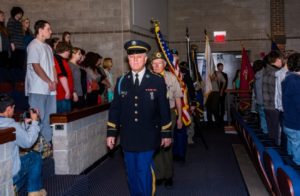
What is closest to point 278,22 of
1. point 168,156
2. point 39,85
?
point 168,156

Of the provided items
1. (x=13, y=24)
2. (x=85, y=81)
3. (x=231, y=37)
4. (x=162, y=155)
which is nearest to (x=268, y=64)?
(x=162, y=155)

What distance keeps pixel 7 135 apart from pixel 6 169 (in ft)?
0.88

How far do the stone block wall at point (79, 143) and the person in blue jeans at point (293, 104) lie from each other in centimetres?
250

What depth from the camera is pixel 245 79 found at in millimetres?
10531

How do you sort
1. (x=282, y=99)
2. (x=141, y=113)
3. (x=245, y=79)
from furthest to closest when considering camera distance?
1. (x=245, y=79)
2. (x=282, y=99)
3. (x=141, y=113)

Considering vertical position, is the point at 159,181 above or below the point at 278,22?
below

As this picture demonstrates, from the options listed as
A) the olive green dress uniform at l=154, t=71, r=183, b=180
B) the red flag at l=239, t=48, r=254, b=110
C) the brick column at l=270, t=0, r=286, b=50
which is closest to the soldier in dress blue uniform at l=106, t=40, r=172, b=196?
the olive green dress uniform at l=154, t=71, r=183, b=180

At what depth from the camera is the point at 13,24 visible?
6965 mm

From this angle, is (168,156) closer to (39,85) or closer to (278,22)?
(39,85)

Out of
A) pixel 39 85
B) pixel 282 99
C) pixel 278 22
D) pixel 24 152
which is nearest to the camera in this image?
pixel 24 152

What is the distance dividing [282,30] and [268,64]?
7774 mm

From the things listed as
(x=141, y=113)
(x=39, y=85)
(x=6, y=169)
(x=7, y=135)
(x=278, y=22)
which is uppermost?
(x=278, y=22)

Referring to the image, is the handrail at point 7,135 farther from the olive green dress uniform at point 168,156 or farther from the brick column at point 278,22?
the brick column at point 278,22

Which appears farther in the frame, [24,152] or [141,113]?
[24,152]
